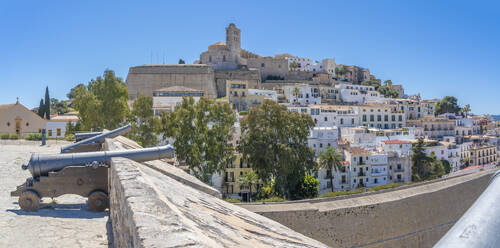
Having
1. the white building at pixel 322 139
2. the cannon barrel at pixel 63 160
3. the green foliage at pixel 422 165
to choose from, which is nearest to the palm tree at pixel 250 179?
the white building at pixel 322 139

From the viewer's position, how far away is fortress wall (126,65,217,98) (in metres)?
50.6

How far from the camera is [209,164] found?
16.8 metres

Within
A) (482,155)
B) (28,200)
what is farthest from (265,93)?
(28,200)

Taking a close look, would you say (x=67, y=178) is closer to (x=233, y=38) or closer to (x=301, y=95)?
(x=301, y=95)

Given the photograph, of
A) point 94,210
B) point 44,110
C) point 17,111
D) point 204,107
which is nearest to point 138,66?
point 44,110

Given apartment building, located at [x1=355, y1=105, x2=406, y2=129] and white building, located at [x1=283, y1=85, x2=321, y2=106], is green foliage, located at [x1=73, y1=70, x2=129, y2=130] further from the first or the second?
white building, located at [x1=283, y1=85, x2=321, y2=106]

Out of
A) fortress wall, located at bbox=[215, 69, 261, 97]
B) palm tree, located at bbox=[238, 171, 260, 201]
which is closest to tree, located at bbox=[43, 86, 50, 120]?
fortress wall, located at bbox=[215, 69, 261, 97]

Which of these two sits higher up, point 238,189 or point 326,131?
point 326,131

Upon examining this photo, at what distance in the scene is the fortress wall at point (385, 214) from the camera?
1124 cm

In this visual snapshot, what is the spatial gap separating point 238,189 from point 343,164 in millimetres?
8720

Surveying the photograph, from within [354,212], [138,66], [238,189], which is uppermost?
[138,66]

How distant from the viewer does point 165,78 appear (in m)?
51.0

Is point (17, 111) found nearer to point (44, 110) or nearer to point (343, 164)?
point (44, 110)

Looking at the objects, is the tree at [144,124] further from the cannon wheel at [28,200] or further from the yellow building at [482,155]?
the yellow building at [482,155]
